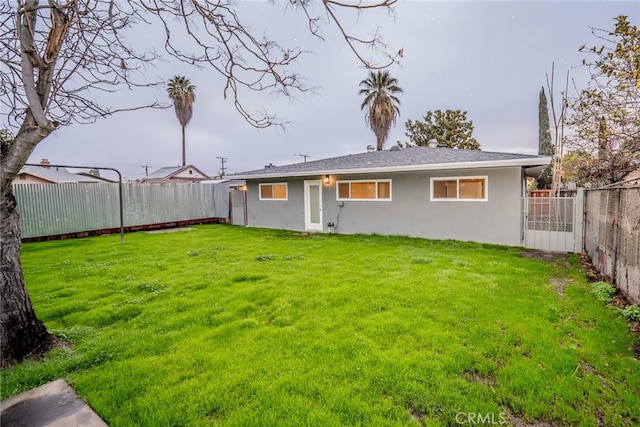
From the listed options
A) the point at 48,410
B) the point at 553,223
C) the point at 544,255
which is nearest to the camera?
the point at 48,410

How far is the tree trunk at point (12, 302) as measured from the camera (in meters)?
2.75

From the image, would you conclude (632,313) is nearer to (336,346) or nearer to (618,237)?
(618,237)

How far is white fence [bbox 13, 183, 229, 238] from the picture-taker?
9891mm

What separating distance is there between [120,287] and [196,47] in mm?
4000

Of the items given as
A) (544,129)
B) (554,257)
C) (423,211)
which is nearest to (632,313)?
(554,257)

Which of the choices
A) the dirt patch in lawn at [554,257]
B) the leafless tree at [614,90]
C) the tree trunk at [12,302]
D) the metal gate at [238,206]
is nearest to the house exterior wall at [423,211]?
the dirt patch in lawn at [554,257]

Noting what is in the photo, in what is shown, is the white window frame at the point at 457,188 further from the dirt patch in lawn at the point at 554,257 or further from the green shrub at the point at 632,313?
the green shrub at the point at 632,313

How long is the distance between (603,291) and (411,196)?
5.79m

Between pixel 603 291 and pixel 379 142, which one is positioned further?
pixel 379 142

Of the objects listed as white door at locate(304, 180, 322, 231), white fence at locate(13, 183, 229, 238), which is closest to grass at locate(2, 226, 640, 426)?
white fence at locate(13, 183, 229, 238)

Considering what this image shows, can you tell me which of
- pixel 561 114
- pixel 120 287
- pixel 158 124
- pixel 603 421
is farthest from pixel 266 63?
pixel 561 114

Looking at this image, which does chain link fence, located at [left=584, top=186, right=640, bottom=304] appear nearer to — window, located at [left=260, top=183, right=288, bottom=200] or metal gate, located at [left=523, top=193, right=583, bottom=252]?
metal gate, located at [left=523, top=193, right=583, bottom=252]

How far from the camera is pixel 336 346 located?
2996mm

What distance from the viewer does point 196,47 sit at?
3182mm
